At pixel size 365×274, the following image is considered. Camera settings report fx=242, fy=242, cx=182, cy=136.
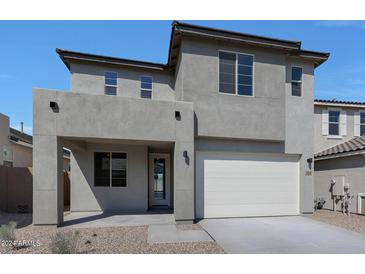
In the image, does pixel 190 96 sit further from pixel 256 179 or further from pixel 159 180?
pixel 159 180

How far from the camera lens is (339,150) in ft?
41.2

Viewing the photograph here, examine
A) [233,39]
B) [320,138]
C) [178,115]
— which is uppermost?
[233,39]

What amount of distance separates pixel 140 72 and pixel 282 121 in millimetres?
7424

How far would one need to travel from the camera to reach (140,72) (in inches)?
500

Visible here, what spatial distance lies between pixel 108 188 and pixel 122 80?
18.0 ft

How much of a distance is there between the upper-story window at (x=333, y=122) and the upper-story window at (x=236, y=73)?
7.35m

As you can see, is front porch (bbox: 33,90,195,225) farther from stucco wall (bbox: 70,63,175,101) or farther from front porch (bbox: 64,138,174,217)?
stucco wall (bbox: 70,63,175,101)

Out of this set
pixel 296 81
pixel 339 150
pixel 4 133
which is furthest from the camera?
pixel 4 133

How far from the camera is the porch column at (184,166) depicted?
29.3ft

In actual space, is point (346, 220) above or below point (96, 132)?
below

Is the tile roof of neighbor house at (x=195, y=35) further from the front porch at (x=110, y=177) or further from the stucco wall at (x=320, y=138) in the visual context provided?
the front porch at (x=110, y=177)

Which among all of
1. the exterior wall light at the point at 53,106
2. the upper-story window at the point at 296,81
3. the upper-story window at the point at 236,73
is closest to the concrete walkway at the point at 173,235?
the exterior wall light at the point at 53,106

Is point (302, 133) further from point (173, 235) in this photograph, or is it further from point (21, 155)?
point (21, 155)

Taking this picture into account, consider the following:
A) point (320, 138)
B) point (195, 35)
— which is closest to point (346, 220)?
point (320, 138)
